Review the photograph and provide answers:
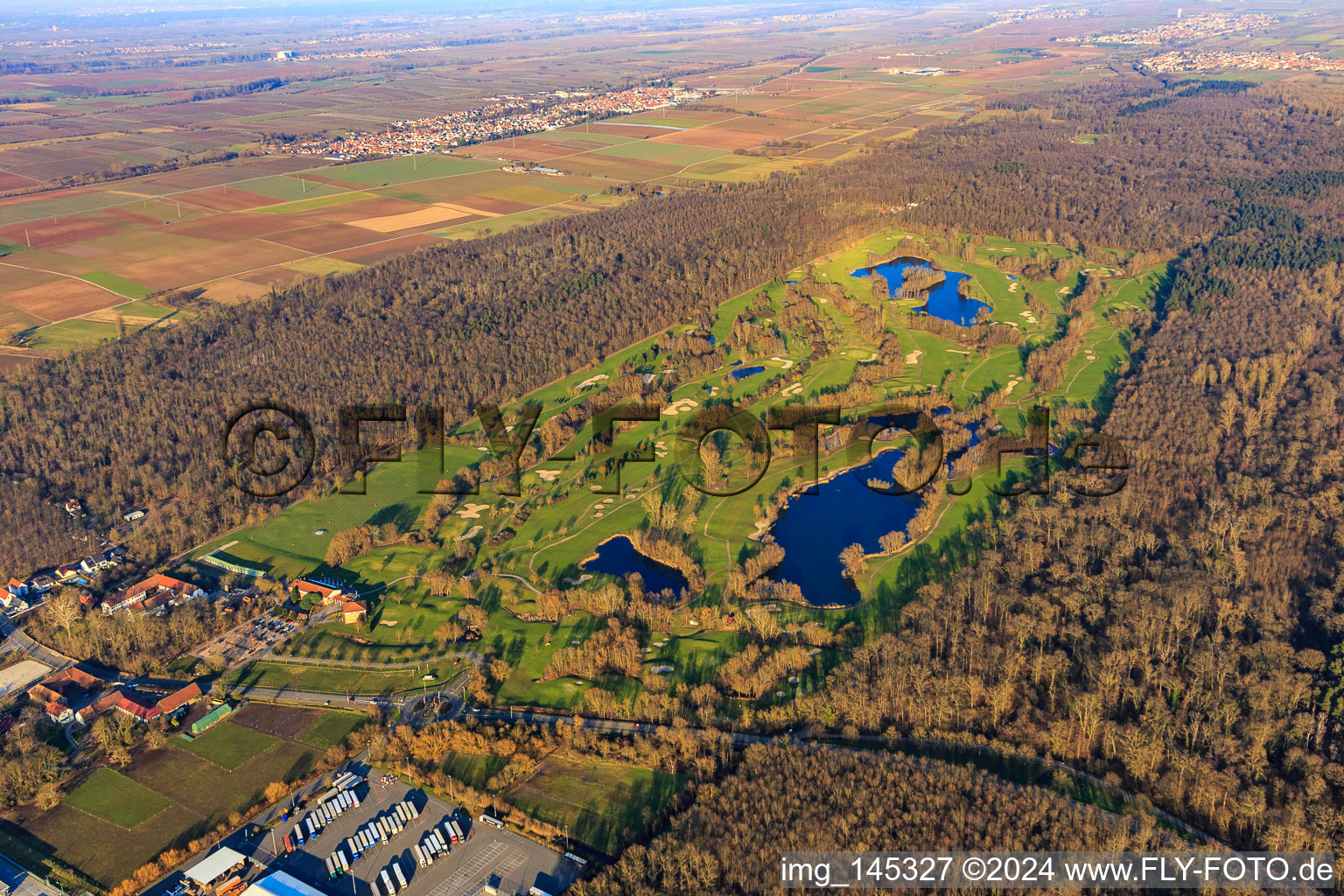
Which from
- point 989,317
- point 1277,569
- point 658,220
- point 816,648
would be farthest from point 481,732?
point 658,220

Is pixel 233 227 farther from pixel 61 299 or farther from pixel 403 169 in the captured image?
pixel 403 169

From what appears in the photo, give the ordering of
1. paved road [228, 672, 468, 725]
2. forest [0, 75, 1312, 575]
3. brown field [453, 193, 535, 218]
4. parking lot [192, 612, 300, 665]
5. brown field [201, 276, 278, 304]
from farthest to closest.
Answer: brown field [453, 193, 535, 218]
brown field [201, 276, 278, 304]
forest [0, 75, 1312, 575]
parking lot [192, 612, 300, 665]
paved road [228, 672, 468, 725]

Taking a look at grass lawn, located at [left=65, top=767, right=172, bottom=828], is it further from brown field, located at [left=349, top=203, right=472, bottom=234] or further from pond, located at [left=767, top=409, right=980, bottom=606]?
brown field, located at [left=349, top=203, right=472, bottom=234]

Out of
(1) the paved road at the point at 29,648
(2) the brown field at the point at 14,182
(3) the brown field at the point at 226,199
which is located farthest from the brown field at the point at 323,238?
(1) the paved road at the point at 29,648

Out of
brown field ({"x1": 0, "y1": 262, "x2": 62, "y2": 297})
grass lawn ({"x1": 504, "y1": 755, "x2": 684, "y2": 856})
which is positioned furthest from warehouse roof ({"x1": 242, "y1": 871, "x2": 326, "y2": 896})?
brown field ({"x1": 0, "y1": 262, "x2": 62, "y2": 297})

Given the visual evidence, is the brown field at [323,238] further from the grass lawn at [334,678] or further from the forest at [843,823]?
the forest at [843,823]

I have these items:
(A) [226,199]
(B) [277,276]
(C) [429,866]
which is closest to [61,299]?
(B) [277,276]

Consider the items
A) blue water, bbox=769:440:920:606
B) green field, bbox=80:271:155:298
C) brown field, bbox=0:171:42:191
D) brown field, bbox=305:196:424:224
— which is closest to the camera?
blue water, bbox=769:440:920:606
